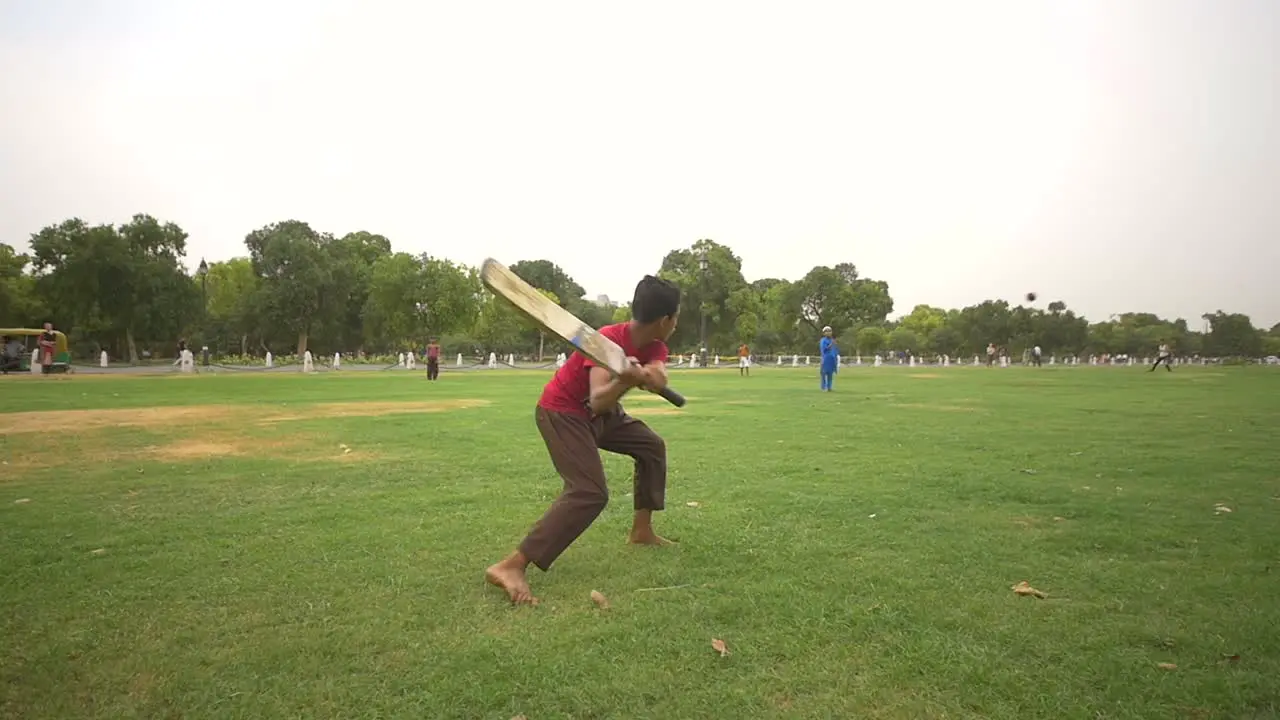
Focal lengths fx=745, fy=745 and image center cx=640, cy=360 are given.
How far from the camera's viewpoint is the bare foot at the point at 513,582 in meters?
4.11

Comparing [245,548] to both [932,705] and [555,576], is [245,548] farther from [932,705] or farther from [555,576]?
[932,705]

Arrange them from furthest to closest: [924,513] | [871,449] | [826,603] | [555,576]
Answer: [871,449], [924,513], [555,576], [826,603]

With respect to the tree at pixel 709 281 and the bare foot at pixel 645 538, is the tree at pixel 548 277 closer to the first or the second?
the tree at pixel 709 281

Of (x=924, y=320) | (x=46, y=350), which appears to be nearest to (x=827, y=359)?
→ (x=46, y=350)

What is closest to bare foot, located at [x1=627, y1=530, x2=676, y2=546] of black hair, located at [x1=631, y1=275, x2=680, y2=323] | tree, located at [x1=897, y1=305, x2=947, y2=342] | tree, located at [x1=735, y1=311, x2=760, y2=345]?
black hair, located at [x1=631, y1=275, x2=680, y2=323]

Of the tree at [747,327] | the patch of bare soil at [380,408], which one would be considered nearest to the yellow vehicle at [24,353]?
the patch of bare soil at [380,408]

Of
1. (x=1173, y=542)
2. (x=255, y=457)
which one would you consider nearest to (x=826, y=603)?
(x=1173, y=542)

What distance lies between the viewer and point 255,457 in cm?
934

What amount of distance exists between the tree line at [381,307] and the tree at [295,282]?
123 mm

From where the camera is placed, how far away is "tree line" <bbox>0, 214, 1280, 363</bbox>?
49344 mm

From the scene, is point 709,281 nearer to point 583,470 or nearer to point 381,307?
point 381,307

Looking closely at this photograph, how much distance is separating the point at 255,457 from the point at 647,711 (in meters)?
8.06

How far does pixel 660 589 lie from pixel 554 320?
1660 millimetres

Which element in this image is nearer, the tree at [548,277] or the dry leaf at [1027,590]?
the dry leaf at [1027,590]
